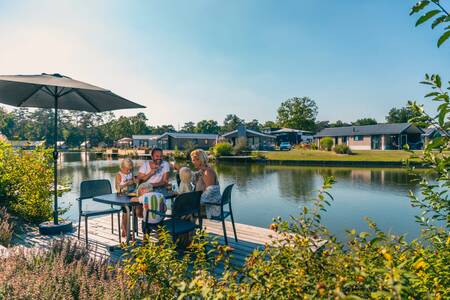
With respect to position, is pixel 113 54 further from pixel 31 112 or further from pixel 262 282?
pixel 31 112

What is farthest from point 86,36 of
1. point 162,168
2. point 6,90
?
point 162,168

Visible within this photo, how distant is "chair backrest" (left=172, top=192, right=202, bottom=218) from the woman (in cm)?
36

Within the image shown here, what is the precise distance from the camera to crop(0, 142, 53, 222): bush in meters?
5.66

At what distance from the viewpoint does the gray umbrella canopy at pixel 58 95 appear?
436cm

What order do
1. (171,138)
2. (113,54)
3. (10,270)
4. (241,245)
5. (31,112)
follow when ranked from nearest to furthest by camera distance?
(10,270), (241,245), (113,54), (171,138), (31,112)

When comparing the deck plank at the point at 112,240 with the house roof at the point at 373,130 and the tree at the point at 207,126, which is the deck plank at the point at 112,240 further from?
the tree at the point at 207,126

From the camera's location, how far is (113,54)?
30.7 ft

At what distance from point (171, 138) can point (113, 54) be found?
42265 mm

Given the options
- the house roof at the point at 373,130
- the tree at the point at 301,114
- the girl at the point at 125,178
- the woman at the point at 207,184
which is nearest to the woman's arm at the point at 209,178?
the woman at the point at 207,184

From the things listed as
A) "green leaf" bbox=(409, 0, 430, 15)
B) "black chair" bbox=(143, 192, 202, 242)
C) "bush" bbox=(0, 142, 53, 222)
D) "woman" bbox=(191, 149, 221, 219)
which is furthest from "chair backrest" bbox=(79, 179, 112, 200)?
"green leaf" bbox=(409, 0, 430, 15)

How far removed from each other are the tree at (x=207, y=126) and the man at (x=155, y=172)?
72.8 meters

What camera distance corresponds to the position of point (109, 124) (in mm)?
75312

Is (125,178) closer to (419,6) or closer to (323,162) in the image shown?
(419,6)

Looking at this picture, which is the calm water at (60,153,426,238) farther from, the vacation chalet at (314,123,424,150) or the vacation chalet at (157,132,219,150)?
the vacation chalet at (157,132,219,150)
